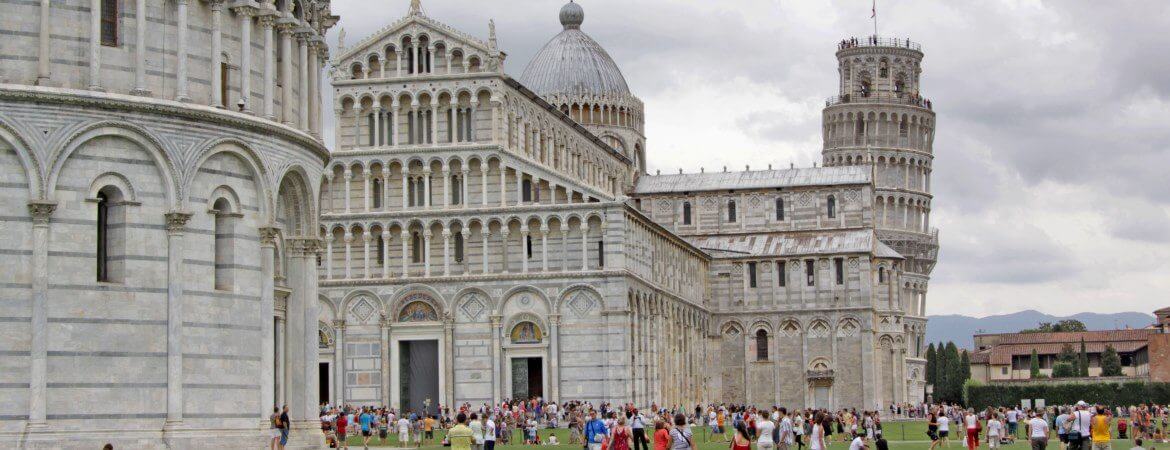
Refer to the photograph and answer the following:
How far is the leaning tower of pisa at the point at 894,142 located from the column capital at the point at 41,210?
3482 inches

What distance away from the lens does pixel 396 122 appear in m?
68.0

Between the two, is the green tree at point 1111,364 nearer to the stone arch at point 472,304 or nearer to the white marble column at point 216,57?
the stone arch at point 472,304

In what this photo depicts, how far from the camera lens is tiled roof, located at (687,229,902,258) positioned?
89.4 metres

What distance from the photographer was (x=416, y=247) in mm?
68188

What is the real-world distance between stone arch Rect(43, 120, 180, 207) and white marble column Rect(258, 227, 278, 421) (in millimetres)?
2592

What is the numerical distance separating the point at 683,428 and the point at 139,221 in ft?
39.5

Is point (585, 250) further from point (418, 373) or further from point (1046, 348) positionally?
point (1046, 348)

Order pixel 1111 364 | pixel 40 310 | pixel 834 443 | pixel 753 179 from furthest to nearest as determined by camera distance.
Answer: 1. pixel 1111 364
2. pixel 753 179
3. pixel 834 443
4. pixel 40 310

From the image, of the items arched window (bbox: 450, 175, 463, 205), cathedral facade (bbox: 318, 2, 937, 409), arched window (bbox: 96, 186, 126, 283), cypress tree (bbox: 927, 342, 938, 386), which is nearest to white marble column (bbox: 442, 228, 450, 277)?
cathedral facade (bbox: 318, 2, 937, 409)

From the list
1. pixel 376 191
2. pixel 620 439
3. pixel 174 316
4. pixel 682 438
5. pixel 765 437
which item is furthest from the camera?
pixel 376 191

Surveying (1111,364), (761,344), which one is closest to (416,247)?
(761,344)

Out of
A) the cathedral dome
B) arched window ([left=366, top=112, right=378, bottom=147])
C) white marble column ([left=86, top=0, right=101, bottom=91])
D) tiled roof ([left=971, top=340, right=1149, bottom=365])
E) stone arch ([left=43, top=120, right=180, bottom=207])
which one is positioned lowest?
tiled roof ([left=971, top=340, right=1149, bottom=365])

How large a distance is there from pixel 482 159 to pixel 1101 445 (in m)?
35.2

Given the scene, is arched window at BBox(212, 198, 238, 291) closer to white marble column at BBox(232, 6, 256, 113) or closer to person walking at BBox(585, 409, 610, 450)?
white marble column at BBox(232, 6, 256, 113)
